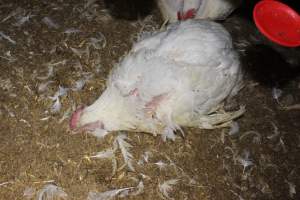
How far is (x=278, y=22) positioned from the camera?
123 cm

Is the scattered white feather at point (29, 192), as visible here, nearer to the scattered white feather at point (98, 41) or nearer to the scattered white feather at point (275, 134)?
the scattered white feather at point (98, 41)

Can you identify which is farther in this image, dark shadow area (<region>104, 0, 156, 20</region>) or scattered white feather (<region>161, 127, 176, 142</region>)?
dark shadow area (<region>104, 0, 156, 20</region>)

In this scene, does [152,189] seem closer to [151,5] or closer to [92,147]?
[92,147]

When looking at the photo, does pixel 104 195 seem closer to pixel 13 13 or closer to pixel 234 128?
pixel 234 128

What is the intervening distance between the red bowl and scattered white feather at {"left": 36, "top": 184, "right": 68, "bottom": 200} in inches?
39.2

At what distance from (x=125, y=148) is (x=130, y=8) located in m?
0.87

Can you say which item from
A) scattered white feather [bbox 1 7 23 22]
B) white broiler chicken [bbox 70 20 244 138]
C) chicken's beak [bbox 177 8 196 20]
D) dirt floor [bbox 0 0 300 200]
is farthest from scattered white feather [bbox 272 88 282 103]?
scattered white feather [bbox 1 7 23 22]

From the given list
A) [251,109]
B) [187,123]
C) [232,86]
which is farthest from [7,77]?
[251,109]

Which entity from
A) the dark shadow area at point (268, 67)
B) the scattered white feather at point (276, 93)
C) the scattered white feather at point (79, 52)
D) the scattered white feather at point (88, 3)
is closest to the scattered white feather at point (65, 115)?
the scattered white feather at point (79, 52)

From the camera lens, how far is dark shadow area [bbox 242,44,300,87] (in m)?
2.12

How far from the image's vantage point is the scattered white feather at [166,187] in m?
1.72

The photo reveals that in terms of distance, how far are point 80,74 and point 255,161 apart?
910 millimetres

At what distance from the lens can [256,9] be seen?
124 centimetres

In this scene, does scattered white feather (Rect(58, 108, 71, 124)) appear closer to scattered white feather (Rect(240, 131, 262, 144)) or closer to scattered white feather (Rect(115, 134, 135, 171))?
scattered white feather (Rect(115, 134, 135, 171))
